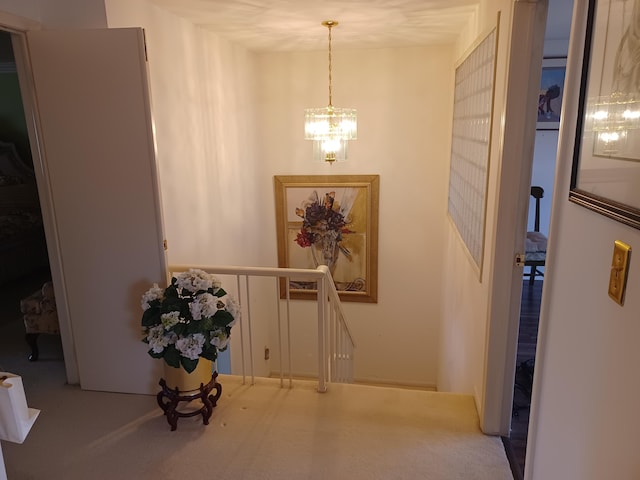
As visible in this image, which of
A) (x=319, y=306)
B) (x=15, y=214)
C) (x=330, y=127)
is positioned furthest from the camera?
(x=15, y=214)

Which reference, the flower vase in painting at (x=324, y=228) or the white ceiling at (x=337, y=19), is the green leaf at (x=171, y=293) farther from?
the flower vase in painting at (x=324, y=228)

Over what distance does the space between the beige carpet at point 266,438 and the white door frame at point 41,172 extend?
282 millimetres

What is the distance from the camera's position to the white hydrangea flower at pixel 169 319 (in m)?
2.24

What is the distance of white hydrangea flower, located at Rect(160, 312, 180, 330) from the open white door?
35 centimetres

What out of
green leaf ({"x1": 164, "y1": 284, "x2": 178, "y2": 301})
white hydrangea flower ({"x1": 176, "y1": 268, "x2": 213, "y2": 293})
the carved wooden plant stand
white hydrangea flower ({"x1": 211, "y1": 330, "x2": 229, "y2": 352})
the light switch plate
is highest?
the light switch plate

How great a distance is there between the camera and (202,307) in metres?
2.28

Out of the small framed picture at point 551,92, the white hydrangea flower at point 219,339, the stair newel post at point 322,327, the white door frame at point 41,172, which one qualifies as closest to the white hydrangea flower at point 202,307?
the white hydrangea flower at point 219,339


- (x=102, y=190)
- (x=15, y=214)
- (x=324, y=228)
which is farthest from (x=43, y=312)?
(x=15, y=214)

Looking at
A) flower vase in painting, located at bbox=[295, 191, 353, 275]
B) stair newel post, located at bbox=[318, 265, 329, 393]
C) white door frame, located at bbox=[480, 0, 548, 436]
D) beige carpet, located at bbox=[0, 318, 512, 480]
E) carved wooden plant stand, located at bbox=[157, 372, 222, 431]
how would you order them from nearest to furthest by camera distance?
white door frame, located at bbox=[480, 0, 548, 436] < beige carpet, located at bbox=[0, 318, 512, 480] < carved wooden plant stand, located at bbox=[157, 372, 222, 431] < stair newel post, located at bbox=[318, 265, 329, 393] < flower vase in painting, located at bbox=[295, 191, 353, 275]

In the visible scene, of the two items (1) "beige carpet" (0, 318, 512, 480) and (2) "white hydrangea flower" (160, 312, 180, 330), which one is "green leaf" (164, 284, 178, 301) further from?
(1) "beige carpet" (0, 318, 512, 480)

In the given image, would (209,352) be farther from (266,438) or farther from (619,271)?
(619,271)

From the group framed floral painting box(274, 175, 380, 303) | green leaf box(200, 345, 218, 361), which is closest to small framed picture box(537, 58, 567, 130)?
framed floral painting box(274, 175, 380, 303)

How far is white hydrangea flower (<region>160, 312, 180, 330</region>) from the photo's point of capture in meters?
2.24

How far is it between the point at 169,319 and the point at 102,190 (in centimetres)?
80
